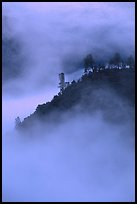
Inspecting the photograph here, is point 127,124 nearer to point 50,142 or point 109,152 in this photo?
point 109,152

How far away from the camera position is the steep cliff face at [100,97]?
113688 mm

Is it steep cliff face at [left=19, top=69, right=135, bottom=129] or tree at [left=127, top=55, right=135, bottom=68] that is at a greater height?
tree at [left=127, top=55, right=135, bottom=68]

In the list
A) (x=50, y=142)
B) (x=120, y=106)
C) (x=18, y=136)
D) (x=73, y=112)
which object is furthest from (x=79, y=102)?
(x=50, y=142)

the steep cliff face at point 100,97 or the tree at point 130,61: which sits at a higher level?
the tree at point 130,61

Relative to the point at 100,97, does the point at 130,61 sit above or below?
above

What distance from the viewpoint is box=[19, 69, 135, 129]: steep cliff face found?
11369cm

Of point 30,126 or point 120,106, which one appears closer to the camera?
point 120,106

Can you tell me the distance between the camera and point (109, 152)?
4909 inches

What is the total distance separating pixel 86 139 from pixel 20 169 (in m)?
29.6

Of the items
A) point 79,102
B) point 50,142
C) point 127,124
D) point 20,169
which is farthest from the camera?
point 50,142

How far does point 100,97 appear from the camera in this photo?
12256cm

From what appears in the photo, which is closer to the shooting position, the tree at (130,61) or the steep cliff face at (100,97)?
the tree at (130,61)

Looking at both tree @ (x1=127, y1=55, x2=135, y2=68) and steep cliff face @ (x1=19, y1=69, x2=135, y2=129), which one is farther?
steep cliff face @ (x1=19, y1=69, x2=135, y2=129)

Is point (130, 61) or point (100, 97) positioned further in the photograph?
point (100, 97)
